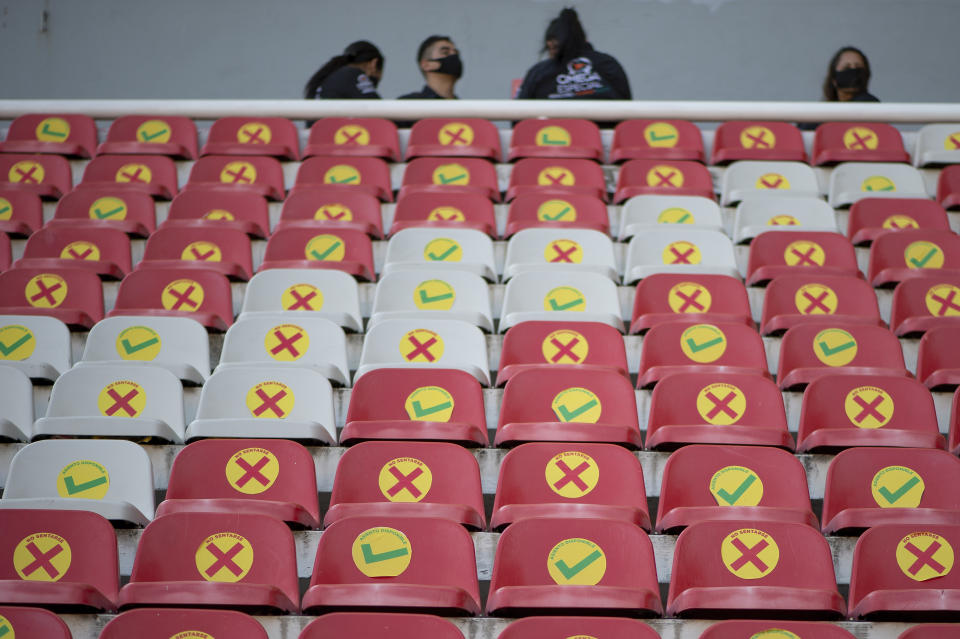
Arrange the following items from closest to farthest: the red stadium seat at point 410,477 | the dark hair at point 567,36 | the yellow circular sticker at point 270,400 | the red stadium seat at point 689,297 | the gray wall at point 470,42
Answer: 1. the red stadium seat at point 410,477
2. the yellow circular sticker at point 270,400
3. the red stadium seat at point 689,297
4. the dark hair at point 567,36
5. the gray wall at point 470,42

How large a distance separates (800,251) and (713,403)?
2.56 feet

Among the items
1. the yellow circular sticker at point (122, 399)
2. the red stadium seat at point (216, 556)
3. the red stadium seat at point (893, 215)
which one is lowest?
the red stadium seat at point (216, 556)

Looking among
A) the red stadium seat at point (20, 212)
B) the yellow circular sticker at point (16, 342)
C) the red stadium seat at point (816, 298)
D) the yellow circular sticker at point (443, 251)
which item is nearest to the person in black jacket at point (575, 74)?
the yellow circular sticker at point (443, 251)

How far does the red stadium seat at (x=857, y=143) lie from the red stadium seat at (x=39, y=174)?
223 centimetres

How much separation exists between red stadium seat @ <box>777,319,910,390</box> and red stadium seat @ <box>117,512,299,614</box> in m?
1.18

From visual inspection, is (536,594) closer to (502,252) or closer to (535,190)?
(502,252)

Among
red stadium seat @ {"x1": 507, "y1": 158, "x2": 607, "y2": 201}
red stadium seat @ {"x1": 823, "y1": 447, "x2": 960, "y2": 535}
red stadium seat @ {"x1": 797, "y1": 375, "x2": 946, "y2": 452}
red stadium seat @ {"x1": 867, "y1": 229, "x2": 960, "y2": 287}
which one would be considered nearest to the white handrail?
red stadium seat @ {"x1": 507, "y1": 158, "x2": 607, "y2": 201}

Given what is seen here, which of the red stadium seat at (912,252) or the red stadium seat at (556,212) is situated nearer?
the red stadium seat at (912,252)

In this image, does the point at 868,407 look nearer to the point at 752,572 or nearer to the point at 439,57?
the point at 752,572

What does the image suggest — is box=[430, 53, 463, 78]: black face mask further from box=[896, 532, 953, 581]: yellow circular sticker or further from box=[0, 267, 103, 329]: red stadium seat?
box=[896, 532, 953, 581]: yellow circular sticker

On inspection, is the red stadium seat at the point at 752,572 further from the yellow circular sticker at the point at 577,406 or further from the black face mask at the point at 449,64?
the black face mask at the point at 449,64

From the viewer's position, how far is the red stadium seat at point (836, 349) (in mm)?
2465

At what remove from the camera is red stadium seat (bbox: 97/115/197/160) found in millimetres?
3402

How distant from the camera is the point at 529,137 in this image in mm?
3443
